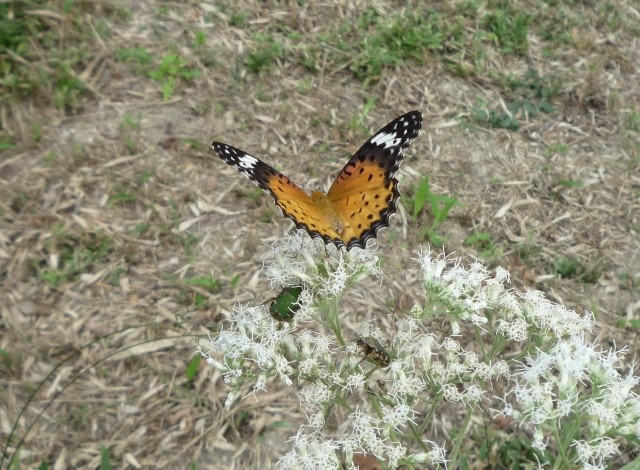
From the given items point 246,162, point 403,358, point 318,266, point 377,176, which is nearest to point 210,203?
point 246,162

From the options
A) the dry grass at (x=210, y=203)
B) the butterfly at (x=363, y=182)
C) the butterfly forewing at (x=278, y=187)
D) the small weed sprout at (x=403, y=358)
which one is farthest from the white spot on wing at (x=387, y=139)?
the dry grass at (x=210, y=203)

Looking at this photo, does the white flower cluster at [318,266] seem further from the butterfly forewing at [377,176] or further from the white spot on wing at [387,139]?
the white spot on wing at [387,139]

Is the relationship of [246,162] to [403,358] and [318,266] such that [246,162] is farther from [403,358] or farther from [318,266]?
[403,358]

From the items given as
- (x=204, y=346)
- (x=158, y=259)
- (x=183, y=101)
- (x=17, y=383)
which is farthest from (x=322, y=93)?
(x=17, y=383)

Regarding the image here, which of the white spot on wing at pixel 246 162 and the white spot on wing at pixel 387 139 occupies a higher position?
the white spot on wing at pixel 387 139

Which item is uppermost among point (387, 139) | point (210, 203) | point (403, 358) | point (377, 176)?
point (387, 139)

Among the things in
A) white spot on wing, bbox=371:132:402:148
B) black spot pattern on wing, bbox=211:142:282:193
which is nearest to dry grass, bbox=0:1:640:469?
black spot pattern on wing, bbox=211:142:282:193

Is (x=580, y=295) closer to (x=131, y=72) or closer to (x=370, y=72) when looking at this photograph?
(x=370, y=72)
